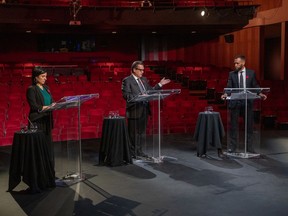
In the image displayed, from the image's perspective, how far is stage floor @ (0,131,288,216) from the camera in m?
2.94

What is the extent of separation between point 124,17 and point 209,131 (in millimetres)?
6884

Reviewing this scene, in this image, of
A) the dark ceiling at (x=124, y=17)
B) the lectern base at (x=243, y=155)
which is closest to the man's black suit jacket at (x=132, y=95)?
the lectern base at (x=243, y=155)

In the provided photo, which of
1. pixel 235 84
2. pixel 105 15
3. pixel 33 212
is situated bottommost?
pixel 33 212

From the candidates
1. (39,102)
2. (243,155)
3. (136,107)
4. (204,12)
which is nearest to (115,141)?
(136,107)

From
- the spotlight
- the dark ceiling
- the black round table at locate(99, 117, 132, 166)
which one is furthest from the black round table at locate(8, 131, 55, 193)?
the spotlight

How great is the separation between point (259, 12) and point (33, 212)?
9627 millimetres

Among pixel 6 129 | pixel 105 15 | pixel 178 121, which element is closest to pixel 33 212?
pixel 6 129

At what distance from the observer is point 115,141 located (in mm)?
4301

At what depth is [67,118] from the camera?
666 cm

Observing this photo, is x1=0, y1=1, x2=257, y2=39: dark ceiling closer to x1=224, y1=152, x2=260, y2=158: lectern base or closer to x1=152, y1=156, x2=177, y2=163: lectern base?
x1=224, y1=152, x2=260, y2=158: lectern base

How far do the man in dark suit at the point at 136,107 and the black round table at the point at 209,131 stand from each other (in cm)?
64

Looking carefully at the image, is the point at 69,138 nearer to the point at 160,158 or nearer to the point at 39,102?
the point at 160,158

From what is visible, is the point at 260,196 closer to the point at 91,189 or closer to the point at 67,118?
the point at 91,189

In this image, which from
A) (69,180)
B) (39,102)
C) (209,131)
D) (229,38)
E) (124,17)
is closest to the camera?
(39,102)
